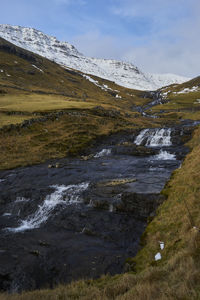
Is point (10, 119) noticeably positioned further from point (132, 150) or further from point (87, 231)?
point (87, 231)

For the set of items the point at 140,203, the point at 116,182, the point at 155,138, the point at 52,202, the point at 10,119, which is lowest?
the point at 52,202

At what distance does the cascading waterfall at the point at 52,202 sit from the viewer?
1633 cm

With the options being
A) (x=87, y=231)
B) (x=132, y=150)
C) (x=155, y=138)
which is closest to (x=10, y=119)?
(x=132, y=150)

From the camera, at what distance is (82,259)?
39.1ft

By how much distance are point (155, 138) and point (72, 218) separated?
29798 millimetres

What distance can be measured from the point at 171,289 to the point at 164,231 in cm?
603

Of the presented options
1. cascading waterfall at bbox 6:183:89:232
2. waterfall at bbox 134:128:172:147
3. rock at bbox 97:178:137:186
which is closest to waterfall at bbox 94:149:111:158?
waterfall at bbox 134:128:172:147

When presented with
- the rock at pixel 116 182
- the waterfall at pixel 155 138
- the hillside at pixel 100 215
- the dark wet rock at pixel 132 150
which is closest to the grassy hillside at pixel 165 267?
the hillside at pixel 100 215

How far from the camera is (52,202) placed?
18.8m

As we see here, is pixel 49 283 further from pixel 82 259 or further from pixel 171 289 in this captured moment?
pixel 171 289

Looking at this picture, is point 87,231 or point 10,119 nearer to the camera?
point 87,231

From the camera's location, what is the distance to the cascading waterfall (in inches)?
643

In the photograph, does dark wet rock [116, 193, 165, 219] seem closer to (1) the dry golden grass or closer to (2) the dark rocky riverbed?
(2) the dark rocky riverbed

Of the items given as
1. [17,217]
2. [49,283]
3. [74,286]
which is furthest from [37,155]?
[74,286]
